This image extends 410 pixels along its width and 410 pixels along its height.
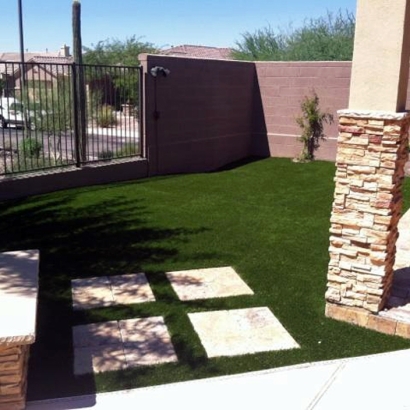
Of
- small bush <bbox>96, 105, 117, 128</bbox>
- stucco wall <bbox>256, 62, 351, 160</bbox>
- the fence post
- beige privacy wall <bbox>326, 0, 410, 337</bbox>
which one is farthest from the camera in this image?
stucco wall <bbox>256, 62, 351, 160</bbox>

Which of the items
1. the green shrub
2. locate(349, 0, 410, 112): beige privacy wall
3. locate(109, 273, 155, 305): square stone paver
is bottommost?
locate(109, 273, 155, 305): square stone paver

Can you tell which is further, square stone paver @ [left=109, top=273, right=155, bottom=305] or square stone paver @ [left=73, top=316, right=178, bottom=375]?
square stone paver @ [left=109, top=273, right=155, bottom=305]

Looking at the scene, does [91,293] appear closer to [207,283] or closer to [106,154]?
[207,283]

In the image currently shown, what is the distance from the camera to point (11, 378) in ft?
11.2

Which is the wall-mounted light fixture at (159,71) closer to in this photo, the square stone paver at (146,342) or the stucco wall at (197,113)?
the stucco wall at (197,113)

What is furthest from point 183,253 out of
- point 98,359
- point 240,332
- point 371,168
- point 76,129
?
point 76,129

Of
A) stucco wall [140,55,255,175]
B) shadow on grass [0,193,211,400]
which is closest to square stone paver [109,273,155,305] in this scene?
shadow on grass [0,193,211,400]

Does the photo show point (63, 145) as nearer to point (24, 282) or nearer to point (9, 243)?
point (9, 243)

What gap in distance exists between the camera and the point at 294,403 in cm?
353

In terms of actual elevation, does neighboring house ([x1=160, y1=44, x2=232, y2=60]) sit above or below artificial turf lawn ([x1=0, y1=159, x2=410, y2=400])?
above

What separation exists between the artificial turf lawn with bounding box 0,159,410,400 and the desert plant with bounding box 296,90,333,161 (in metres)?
2.24

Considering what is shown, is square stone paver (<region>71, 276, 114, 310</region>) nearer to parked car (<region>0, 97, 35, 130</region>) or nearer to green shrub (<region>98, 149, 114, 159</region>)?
parked car (<region>0, 97, 35, 130</region>)

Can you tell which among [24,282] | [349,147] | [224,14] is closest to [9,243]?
[24,282]

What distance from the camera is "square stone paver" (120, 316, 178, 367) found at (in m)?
4.11
